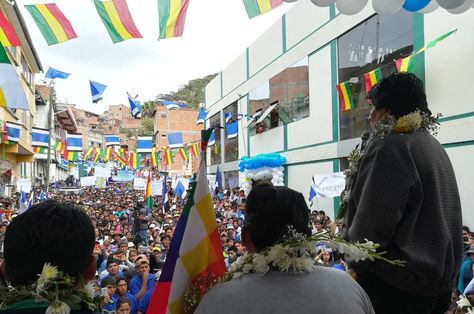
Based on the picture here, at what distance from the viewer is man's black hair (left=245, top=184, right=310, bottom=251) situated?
1.90m

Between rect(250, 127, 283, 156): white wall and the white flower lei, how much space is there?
64.7ft

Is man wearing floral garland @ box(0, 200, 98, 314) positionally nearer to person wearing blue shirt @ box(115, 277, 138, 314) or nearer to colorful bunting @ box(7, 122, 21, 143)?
person wearing blue shirt @ box(115, 277, 138, 314)

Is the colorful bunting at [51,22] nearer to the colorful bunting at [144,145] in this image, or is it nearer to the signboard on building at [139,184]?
the signboard on building at [139,184]

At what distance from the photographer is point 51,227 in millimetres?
1734

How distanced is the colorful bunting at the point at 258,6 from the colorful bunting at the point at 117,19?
2178 millimetres

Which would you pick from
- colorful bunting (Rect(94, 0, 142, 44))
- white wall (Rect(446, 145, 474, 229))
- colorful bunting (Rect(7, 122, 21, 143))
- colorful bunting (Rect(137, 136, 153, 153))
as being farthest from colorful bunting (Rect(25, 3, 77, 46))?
colorful bunting (Rect(137, 136, 153, 153))

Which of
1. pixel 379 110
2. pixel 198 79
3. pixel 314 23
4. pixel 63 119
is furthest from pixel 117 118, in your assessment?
pixel 379 110

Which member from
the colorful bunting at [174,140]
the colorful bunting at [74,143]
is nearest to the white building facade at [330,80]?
the colorful bunting at [174,140]

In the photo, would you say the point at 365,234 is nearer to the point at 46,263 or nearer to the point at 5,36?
the point at 46,263

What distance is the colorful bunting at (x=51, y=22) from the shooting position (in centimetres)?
768

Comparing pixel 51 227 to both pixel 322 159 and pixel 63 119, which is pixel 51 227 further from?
pixel 63 119

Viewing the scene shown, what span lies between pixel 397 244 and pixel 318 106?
52.9 feet

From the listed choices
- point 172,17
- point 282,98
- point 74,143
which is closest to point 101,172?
point 74,143

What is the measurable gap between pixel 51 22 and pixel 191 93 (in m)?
85.2
